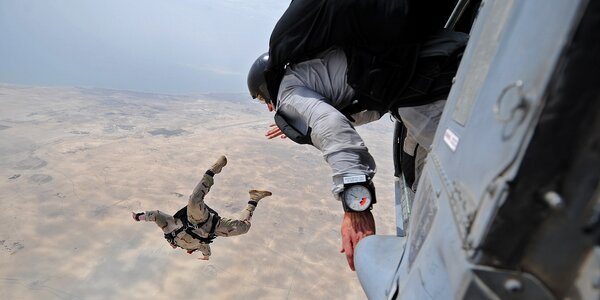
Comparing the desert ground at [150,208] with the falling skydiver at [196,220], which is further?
the desert ground at [150,208]

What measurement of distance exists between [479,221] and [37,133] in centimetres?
5473

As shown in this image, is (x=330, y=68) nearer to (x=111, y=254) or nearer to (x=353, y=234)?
(x=353, y=234)

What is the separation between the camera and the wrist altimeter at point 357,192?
6.66 feet

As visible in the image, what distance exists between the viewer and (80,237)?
24922 millimetres

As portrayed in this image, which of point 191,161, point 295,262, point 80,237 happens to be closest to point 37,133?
point 191,161

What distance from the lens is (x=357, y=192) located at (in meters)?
2.05

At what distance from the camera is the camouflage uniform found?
6.63 m

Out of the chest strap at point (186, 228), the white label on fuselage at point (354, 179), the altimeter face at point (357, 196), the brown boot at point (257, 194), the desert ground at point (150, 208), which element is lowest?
the desert ground at point (150, 208)

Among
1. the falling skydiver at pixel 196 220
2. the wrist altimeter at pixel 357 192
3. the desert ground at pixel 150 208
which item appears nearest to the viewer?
the wrist altimeter at pixel 357 192

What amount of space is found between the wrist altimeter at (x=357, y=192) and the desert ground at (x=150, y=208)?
796 inches

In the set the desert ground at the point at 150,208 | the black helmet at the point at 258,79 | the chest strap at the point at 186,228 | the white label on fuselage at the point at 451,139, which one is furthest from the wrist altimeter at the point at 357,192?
the desert ground at the point at 150,208

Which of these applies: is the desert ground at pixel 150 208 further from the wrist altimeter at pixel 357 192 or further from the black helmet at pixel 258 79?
the wrist altimeter at pixel 357 192

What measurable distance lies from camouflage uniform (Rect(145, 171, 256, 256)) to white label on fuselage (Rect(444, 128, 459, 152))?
19.3ft

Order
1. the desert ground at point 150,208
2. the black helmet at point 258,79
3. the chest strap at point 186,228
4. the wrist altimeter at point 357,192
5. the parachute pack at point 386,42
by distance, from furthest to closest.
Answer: the desert ground at point 150,208 → the chest strap at point 186,228 → the black helmet at point 258,79 → the parachute pack at point 386,42 → the wrist altimeter at point 357,192
